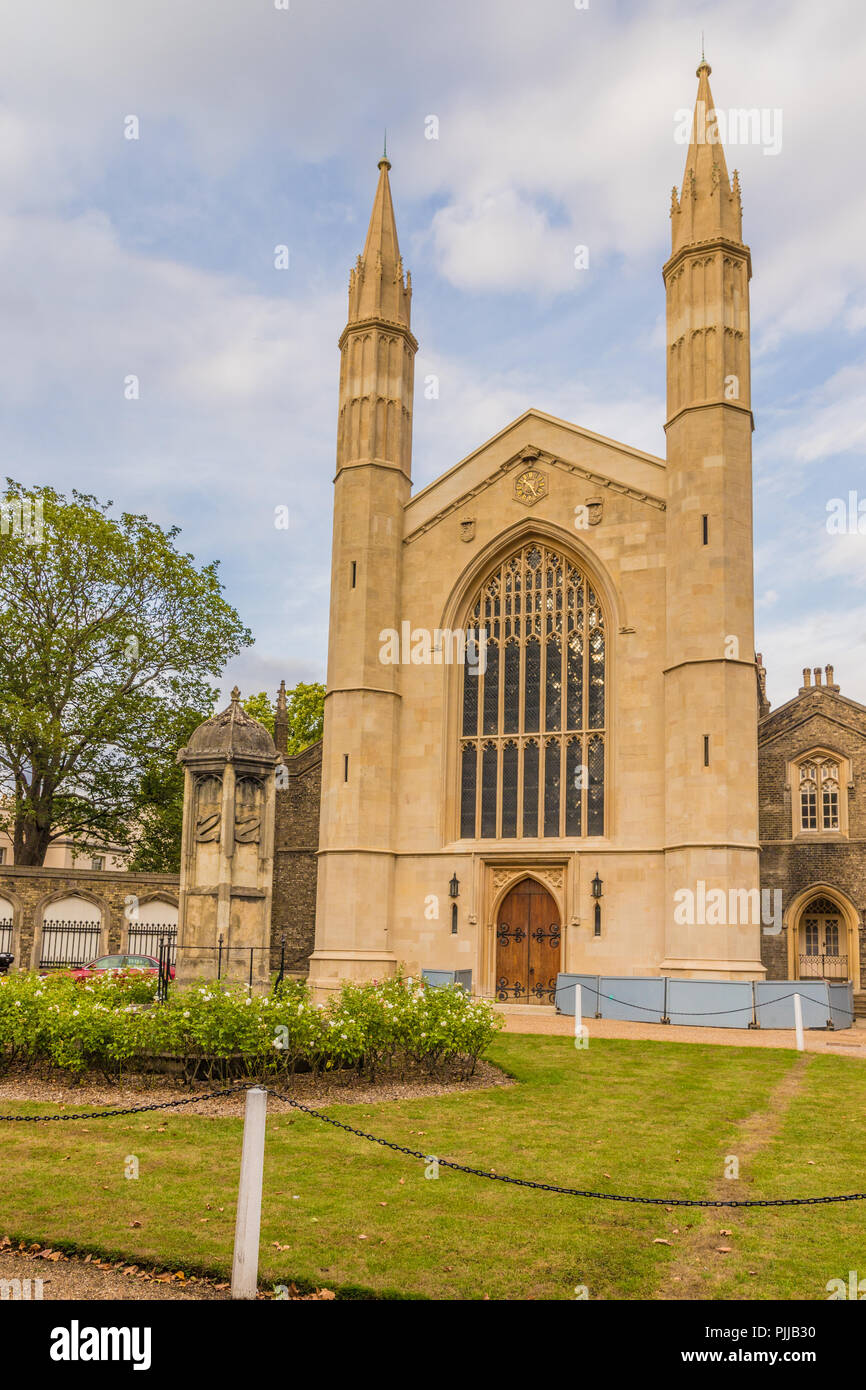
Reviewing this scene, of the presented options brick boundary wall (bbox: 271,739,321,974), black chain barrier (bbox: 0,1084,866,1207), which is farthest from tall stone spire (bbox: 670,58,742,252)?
black chain barrier (bbox: 0,1084,866,1207)

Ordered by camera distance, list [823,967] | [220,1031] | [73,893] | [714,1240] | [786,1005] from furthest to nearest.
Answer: [73,893] → [823,967] → [786,1005] → [220,1031] → [714,1240]

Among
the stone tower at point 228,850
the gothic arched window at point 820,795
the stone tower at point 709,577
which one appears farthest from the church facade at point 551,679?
the stone tower at point 228,850

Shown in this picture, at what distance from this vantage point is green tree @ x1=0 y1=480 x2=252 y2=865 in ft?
107

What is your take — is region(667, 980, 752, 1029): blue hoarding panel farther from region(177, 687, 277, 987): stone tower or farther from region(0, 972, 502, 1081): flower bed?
region(0, 972, 502, 1081): flower bed

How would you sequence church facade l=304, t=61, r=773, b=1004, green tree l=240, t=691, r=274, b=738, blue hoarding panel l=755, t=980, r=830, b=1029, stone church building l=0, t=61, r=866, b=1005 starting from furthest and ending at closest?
green tree l=240, t=691, r=274, b=738, stone church building l=0, t=61, r=866, b=1005, church facade l=304, t=61, r=773, b=1004, blue hoarding panel l=755, t=980, r=830, b=1029

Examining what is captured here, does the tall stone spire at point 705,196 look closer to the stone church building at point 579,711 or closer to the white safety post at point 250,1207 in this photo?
the stone church building at point 579,711

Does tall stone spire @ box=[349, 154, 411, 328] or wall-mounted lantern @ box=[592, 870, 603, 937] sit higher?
tall stone spire @ box=[349, 154, 411, 328]

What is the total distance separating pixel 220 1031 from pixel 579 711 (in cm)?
1738

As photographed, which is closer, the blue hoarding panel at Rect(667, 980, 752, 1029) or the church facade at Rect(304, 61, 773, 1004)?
the blue hoarding panel at Rect(667, 980, 752, 1029)

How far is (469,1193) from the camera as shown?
8.08 meters

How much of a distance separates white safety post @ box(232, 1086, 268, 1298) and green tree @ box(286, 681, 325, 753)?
42.1 m

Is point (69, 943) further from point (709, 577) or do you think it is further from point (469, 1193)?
point (469, 1193)

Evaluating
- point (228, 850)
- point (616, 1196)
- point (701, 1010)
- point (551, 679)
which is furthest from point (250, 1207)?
point (551, 679)
